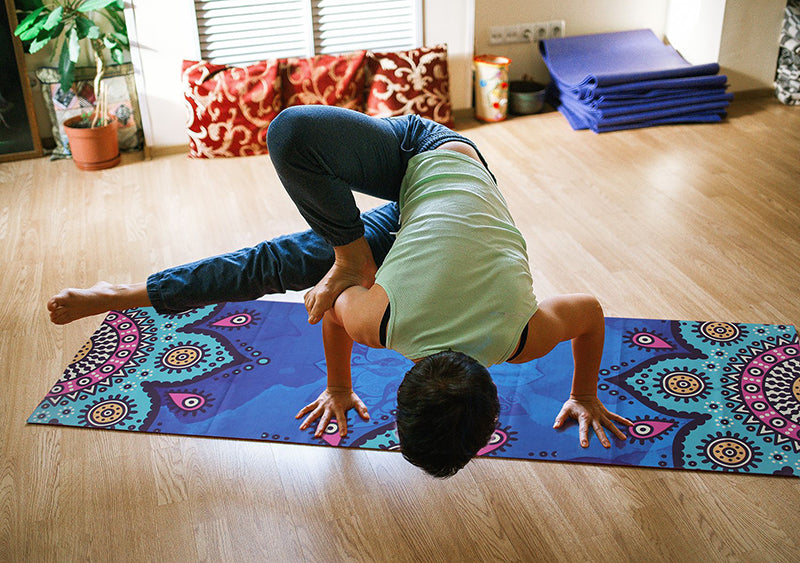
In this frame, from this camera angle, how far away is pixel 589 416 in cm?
208

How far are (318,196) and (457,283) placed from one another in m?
0.40

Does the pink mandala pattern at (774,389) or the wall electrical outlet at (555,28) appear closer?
the pink mandala pattern at (774,389)

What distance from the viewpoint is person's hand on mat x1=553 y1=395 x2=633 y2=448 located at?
2.05 m

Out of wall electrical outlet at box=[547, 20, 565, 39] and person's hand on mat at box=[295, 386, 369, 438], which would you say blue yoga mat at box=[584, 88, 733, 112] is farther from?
person's hand on mat at box=[295, 386, 369, 438]

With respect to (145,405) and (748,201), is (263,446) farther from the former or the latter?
(748,201)

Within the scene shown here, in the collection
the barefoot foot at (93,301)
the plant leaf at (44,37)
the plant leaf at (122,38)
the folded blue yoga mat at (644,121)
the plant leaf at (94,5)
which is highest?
the plant leaf at (94,5)

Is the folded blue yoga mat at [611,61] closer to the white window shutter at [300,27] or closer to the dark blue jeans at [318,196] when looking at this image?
the white window shutter at [300,27]

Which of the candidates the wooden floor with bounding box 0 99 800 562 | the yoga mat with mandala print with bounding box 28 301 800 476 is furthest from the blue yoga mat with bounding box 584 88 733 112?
the yoga mat with mandala print with bounding box 28 301 800 476

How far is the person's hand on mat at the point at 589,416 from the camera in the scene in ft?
6.74

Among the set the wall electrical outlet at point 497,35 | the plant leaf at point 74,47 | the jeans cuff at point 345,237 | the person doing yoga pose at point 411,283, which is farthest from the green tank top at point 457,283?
the wall electrical outlet at point 497,35

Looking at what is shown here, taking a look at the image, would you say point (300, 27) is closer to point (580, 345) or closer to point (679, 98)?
point (679, 98)

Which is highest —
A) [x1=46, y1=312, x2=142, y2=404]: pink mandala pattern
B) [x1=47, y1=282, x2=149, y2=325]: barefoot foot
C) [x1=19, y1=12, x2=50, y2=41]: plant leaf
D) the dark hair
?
[x1=19, y1=12, x2=50, y2=41]: plant leaf

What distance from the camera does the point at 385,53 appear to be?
399 cm

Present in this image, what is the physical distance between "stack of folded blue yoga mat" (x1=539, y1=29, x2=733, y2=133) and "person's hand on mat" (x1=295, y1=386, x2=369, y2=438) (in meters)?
2.45
